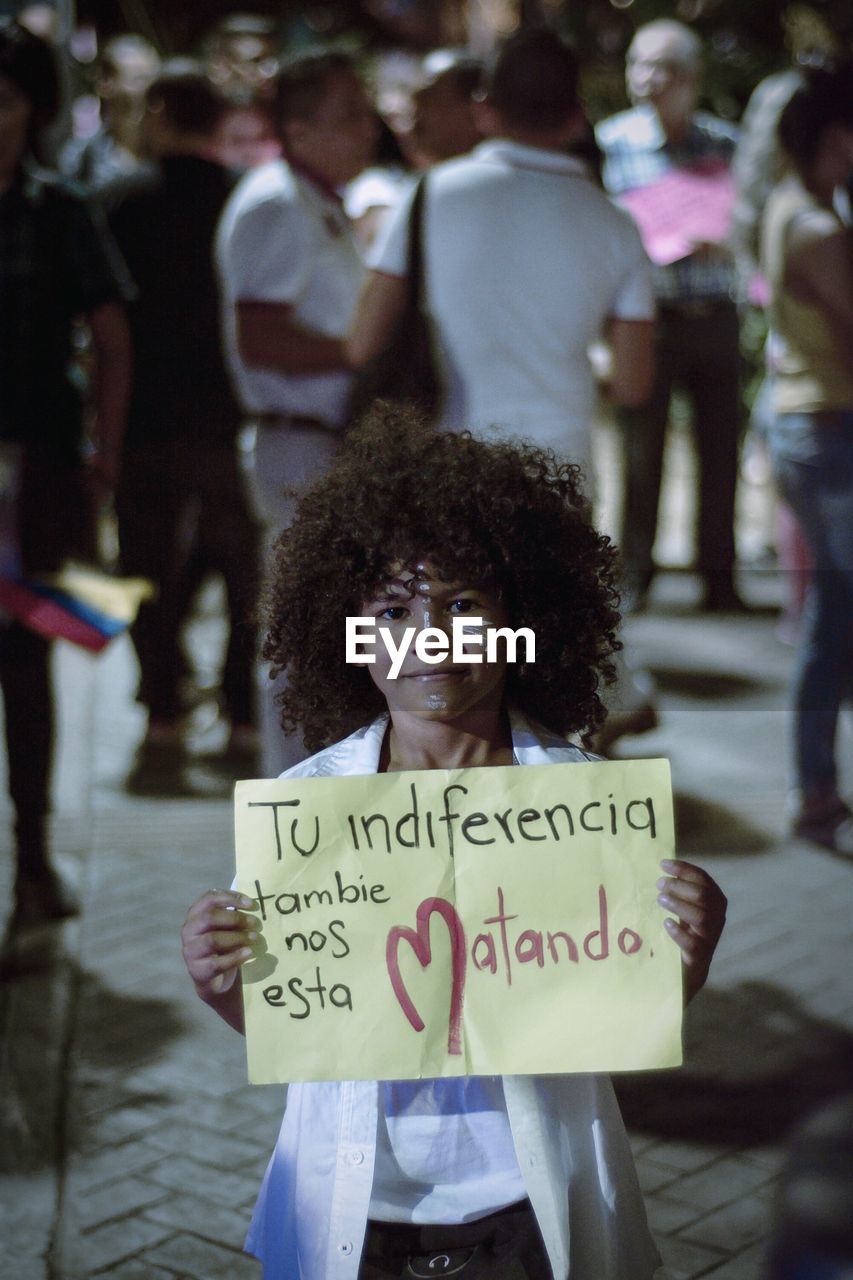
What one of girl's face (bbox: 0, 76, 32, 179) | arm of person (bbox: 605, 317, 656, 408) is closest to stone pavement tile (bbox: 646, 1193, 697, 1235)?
arm of person (bbox: 605, 317, 656, 408)

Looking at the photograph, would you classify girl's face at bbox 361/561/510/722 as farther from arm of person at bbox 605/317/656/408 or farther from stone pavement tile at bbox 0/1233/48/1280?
arm of person at bbox 605/317/656/408

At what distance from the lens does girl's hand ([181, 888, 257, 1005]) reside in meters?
1.55

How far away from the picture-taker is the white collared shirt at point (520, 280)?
10.5 feet

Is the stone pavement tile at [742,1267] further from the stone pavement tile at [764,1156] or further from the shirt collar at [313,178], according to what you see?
the shirt collar at [313,178]

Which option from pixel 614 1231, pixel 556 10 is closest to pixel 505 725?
pixel 614 1231

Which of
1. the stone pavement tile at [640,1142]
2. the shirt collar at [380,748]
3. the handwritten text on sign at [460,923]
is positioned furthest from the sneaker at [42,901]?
the handwritten text on sign at [460,923]

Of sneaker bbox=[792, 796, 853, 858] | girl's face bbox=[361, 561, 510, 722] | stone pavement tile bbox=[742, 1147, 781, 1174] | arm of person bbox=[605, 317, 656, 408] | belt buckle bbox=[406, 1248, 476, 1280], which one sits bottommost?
stone pavement tile bbox=[742, 1147, 781, 1174]

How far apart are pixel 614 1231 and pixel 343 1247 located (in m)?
0.27

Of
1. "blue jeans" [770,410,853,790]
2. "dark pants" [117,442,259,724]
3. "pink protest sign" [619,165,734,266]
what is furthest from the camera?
"pink protest sign" [619,165,734,266]

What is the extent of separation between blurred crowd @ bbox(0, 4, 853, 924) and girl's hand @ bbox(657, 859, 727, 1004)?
417mm

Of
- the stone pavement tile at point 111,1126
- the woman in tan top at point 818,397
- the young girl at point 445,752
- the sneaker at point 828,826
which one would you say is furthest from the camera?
the sneaker at point 828,826

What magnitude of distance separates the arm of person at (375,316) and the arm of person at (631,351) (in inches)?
17.0

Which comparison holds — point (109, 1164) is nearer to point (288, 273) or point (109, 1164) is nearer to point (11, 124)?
point (288, 273)

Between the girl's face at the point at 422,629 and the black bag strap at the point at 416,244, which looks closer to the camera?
the girl's face at the point at 422,629
